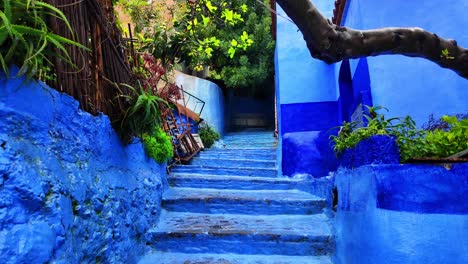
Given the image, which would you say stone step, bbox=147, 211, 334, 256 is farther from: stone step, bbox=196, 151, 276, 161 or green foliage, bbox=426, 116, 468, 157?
stone step, bbox=196, 151, 276, 161

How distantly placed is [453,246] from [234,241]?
1.49 meters

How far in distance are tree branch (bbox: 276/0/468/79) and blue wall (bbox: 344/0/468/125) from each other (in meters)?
0.83

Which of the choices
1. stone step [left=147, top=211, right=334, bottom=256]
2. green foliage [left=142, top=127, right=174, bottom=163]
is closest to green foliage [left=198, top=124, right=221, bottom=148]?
green foliage [left=142, top=127, right=174, bottom=163]

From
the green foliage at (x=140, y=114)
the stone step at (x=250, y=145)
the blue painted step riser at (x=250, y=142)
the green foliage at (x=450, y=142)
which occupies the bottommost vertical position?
the stone step at (x=250, y=145)

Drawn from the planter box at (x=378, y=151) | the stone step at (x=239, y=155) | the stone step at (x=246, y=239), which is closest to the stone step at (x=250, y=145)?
the stone step at (x=239, y=155)

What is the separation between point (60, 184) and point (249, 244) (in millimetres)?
1558

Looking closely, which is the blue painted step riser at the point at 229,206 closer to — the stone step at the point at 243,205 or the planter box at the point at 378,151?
the stone step at the point at 243,205

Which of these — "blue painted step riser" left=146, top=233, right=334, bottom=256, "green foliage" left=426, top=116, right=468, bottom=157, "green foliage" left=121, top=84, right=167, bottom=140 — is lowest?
"blue painted step riser" left=146, top=233, right=334, bottom=256

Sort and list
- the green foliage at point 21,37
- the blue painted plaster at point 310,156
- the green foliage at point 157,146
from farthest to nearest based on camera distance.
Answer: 1. the blue painted plaster at point 310,156
2. the green foliage at point 157,146
3. the green foliage at point 21,37

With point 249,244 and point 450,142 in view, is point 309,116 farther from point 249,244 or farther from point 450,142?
point 450,142

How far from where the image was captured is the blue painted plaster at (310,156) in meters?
4.15

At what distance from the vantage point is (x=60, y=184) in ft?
4.52

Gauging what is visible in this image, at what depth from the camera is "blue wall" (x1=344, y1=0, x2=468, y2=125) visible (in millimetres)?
2512

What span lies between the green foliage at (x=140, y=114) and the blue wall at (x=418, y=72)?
6.36 feet
